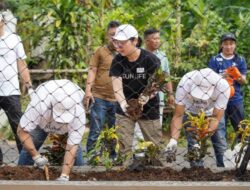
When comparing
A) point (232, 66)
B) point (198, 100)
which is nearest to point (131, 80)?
point (198, 100)

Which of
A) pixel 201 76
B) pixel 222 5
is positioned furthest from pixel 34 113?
pixel 222 5

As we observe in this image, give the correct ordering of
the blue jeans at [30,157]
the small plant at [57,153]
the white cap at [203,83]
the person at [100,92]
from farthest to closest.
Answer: the person at [100,92], the blue jeans at [30,157], the white cap at [203,83], the small plant at [57,153]

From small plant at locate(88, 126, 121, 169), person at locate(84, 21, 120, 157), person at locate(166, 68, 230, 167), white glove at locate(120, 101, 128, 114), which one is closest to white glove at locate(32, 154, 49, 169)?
small plant at locate(88, 126, 121, 169)

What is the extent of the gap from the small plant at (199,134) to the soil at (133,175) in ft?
0.37

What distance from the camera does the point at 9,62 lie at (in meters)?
5.54

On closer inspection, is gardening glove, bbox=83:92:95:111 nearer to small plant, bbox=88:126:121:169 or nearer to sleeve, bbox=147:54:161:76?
sleeve, bbox=147:54:161:76

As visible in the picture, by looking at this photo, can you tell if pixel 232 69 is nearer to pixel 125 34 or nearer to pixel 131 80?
pixel 131 80

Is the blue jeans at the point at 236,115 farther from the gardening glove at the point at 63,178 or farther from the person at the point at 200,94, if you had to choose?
the gardening glove at the point at 63,178

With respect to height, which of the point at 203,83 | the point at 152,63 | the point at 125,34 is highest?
the point at 125,34

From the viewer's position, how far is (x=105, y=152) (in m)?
4.24

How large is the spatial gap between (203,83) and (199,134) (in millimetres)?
609

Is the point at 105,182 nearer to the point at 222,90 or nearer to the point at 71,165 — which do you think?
the point at 71,165

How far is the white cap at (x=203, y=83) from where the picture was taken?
4.71m

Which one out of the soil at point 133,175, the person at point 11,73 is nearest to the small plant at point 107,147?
the soil at point 133,175
